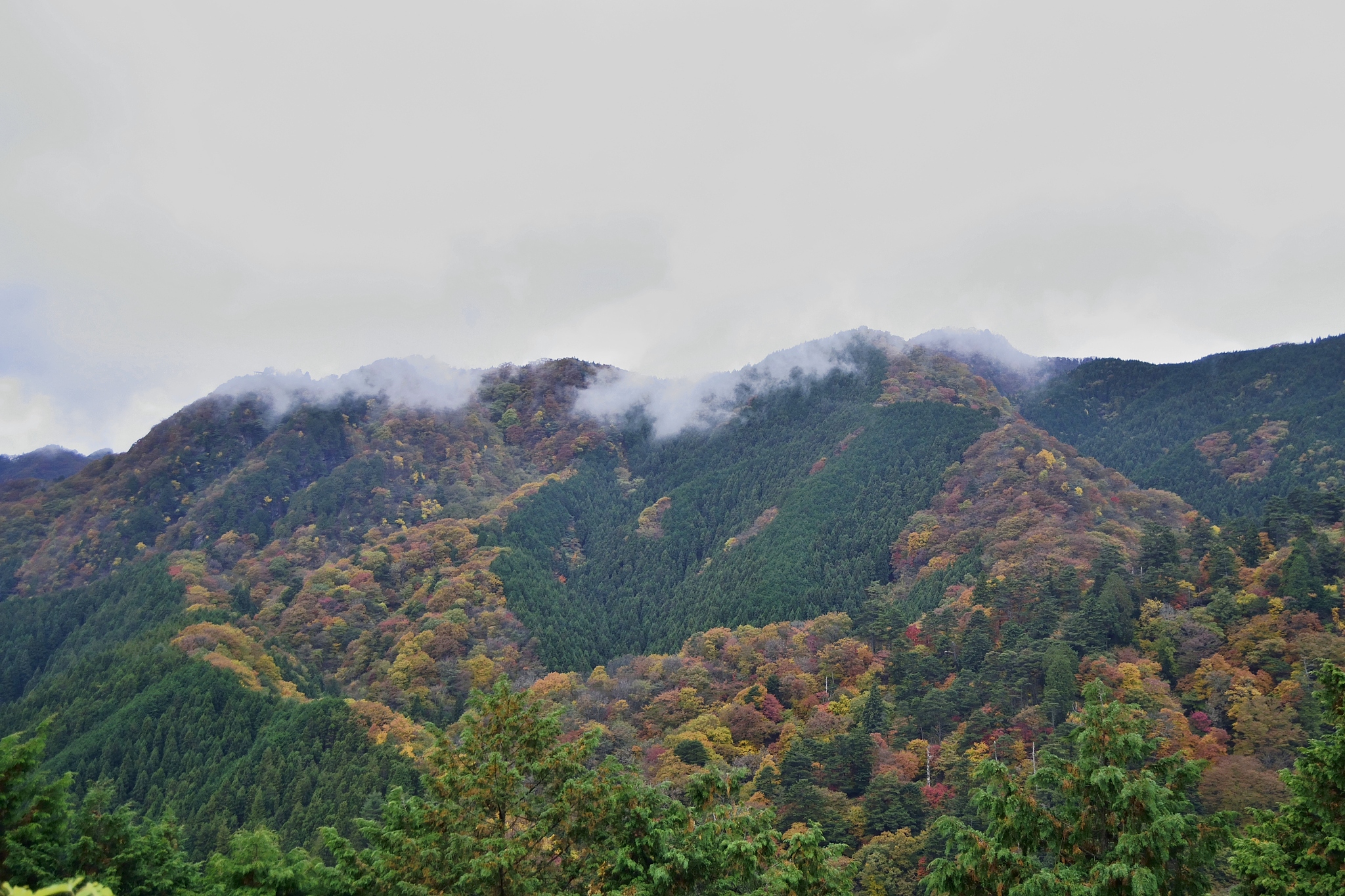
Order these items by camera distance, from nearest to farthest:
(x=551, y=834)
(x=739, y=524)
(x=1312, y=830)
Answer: (x=1312, y=830) → (x=551, y=834) → (x=739, y=524)

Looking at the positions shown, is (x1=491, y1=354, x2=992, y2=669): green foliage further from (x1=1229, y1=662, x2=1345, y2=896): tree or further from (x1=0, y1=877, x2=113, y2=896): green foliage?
(x1=0, y1=877, x2=113, y2=896): green foliage

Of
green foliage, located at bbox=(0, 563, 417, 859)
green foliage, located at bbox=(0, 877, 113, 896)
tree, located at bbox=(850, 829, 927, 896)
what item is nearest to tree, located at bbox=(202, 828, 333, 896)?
green foliage, located at bbox=(0, 877, 113, 896)

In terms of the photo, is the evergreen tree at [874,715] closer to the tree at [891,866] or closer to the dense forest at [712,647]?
the dense forest at [712,647]

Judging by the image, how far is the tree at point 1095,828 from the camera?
1337 cm

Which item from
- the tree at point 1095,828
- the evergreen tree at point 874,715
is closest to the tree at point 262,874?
the tree at point 1095,828

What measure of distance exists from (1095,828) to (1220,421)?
168m

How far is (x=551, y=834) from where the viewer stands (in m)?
16.0

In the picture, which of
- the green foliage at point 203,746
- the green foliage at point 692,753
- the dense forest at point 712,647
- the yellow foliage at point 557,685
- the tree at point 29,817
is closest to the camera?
the tree at point 29,817

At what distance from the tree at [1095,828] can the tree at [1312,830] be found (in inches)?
29.8

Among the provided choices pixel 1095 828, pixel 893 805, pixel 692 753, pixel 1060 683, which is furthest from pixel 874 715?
pixel 1095 828

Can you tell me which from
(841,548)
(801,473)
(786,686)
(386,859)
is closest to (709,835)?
(386,859)

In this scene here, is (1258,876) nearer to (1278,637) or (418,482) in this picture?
(1278,637)

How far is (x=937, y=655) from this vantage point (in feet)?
238

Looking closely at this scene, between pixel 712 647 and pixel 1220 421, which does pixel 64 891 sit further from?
pixel 1220 421
